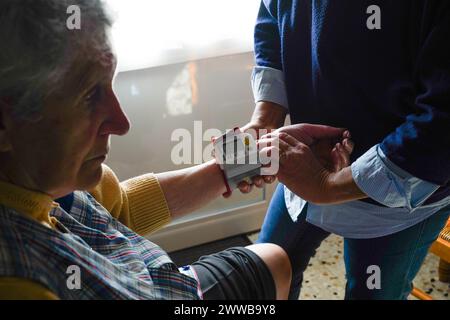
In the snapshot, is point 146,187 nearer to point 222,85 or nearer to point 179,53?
point 179,53

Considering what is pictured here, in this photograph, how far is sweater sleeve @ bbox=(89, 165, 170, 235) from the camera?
94 centimetres

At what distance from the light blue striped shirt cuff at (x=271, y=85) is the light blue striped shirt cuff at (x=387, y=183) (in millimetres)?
292

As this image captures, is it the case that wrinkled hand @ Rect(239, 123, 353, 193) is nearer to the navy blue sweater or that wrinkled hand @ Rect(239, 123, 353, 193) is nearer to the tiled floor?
the navy blue sweater

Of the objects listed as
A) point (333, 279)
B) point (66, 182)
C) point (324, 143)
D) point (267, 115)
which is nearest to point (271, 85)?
point (267, 115)

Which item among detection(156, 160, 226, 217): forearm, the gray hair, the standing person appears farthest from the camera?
detection(156, 160, 226, 217): forearm

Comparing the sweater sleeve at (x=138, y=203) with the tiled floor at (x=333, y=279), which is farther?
the tiled floor at (x=333, y=279)

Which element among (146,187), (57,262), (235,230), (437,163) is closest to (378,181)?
(437,163)

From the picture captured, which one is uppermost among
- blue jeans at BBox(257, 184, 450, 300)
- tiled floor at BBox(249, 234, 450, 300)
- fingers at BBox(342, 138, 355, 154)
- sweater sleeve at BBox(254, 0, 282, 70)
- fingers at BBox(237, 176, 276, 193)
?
sweater sleeve at BBox(254, 0, 282, 70)

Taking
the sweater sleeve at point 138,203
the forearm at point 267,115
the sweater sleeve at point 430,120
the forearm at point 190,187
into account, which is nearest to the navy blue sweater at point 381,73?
the sweater sleeve at point 430,120

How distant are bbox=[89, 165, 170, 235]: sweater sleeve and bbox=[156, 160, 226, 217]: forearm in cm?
2

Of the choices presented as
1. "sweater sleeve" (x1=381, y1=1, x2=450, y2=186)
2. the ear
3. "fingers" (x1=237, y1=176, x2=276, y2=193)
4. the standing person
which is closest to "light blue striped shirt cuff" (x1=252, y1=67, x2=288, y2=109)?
the standing person

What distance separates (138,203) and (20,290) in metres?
0.40

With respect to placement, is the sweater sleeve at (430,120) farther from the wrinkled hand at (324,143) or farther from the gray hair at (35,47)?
the gray hair at (35,47)

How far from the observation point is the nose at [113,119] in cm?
70
